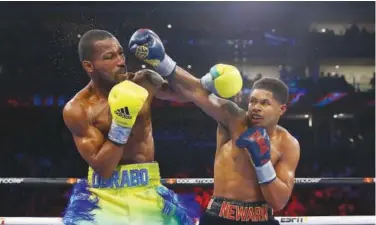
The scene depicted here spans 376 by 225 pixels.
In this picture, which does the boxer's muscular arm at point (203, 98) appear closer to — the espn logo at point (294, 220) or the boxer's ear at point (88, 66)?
the boxer's ear at point (88, 66)

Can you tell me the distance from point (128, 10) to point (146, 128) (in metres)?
4.02

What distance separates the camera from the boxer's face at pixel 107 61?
1581mm

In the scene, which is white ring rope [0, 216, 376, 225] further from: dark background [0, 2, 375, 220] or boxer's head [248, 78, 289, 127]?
dark background [0, 2, 375, 220]

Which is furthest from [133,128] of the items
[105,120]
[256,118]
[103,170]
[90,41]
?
[256,118]

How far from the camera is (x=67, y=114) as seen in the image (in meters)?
1.55

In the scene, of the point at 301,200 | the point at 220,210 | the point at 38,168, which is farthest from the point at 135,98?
the point at 38,168

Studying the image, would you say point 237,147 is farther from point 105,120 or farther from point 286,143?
point 105,120

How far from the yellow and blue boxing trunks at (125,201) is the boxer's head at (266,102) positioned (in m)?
0.40

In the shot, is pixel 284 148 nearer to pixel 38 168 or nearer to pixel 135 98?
pixel 135 98

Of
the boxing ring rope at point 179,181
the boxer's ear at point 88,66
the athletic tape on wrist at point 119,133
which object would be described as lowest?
the boxing ring rope at point 179,181

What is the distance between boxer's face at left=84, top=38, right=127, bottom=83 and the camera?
1581 mm

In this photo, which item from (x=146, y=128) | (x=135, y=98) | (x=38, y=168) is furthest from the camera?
(x=38, y=168)

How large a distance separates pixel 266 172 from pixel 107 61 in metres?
0.63

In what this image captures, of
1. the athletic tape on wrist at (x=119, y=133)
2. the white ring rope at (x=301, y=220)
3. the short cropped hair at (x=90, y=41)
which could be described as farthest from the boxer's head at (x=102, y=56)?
the white ring rope at (x=301, y=220)
